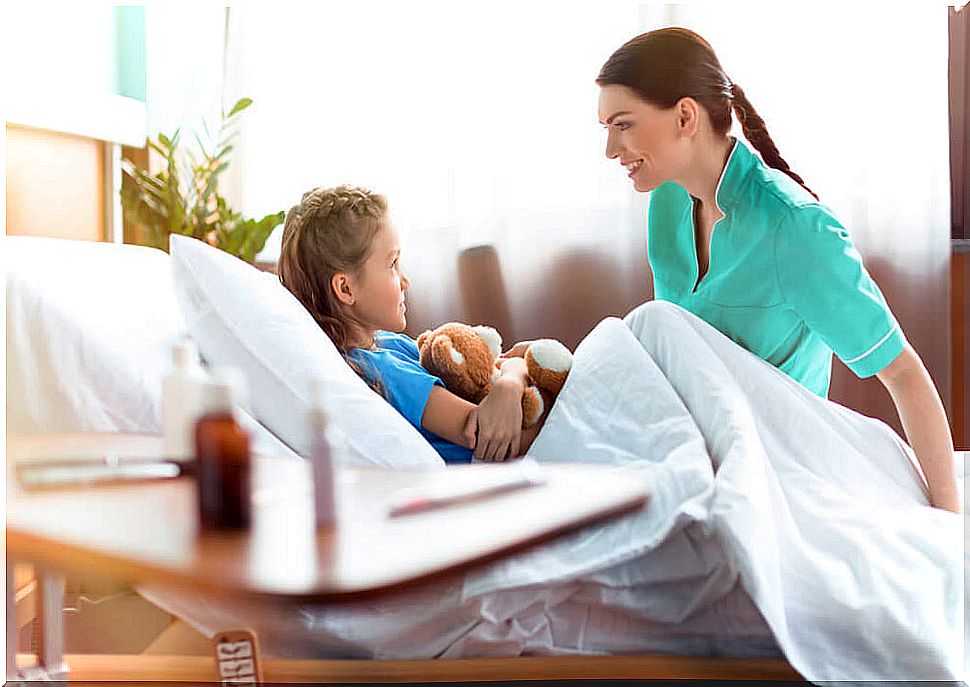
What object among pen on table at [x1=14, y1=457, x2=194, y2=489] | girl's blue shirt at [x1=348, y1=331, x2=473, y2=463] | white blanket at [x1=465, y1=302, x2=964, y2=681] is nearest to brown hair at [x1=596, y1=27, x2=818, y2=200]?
white blanket at [x1=465, y1=302, x2=964, y2=681]

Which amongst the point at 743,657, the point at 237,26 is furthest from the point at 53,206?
the point at 743,657

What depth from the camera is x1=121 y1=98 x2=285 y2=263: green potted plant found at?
1221 mm

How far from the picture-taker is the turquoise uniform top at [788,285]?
838mm

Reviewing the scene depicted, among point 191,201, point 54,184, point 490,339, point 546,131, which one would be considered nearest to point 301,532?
point 490,339

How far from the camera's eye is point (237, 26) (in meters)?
1.36

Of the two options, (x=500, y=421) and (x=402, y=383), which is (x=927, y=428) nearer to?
(x=500, y=421)

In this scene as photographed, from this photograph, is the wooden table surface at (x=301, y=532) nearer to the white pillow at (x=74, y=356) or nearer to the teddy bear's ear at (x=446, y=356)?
the white pillow at (x=74, y=356)

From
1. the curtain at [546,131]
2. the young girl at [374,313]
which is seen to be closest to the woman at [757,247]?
the young girl at [374,313]

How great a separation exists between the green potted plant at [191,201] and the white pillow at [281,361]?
16.1 inches

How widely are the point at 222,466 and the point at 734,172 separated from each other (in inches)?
25.5

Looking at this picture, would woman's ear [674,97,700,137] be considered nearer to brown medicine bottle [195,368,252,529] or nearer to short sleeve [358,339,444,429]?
short sleeve [358,339,444,429]

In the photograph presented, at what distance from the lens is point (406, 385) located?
918mm

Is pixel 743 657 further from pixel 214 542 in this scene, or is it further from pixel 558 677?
pixel 214 542

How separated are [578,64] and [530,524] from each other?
3.47ft
